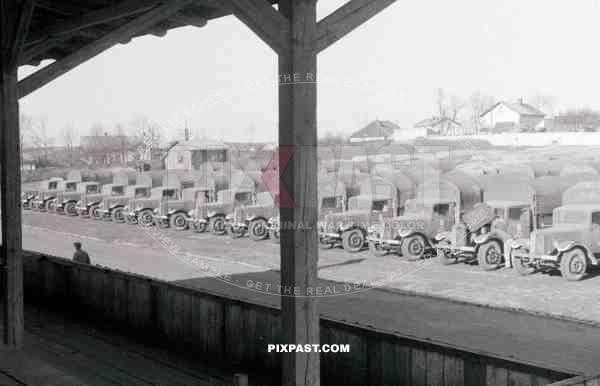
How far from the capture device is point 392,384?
217 inches

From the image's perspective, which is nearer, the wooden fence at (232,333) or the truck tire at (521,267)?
the wooden fence at (232,333)

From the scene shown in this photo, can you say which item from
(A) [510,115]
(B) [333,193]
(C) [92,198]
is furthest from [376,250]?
(A) [510,115]

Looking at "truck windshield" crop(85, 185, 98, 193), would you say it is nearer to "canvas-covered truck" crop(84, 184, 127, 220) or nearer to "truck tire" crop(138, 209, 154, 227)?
"canvas-covered truck" crop(84, 184, 127, 220)

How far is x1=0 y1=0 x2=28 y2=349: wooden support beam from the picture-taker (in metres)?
6.64

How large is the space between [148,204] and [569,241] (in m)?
16.4

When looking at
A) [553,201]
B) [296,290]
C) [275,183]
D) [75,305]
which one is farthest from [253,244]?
[296,290]

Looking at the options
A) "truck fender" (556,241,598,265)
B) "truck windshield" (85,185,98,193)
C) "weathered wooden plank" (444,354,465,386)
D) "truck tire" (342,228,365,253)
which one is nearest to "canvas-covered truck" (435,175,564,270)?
"truck fender" (556,241,598,265)

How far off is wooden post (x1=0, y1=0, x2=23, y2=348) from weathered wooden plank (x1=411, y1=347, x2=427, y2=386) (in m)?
4.37

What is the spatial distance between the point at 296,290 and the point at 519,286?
9.91 metres

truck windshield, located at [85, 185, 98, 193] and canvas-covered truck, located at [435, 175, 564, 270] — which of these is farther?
truck windshield, located at [85, 185, 98, 193]

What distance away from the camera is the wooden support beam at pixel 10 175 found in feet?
21.8

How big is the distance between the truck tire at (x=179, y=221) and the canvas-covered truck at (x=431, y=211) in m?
9.58

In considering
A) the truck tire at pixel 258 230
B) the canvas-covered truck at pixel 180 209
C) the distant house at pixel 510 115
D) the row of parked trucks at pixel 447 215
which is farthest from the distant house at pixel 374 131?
the distant house at pixel 510 115

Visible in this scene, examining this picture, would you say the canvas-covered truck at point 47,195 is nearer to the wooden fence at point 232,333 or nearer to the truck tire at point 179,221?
the truck tire at point 179,221
